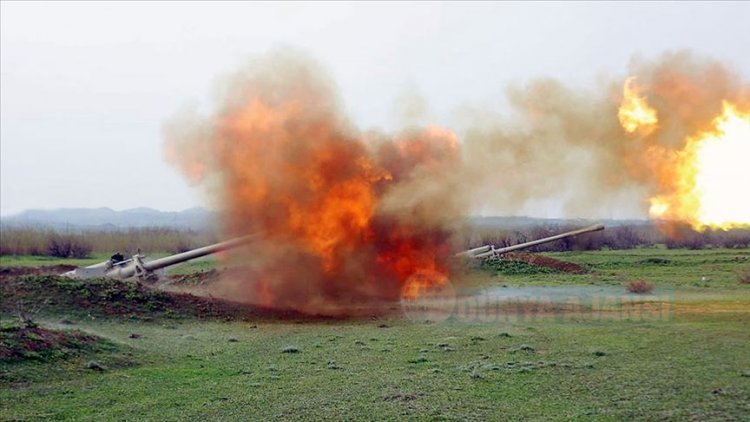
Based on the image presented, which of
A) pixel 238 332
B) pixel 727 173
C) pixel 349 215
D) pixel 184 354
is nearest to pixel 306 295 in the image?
pixel 349 215

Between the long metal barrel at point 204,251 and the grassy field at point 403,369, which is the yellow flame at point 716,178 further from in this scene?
the long metal barrel at point 204,251

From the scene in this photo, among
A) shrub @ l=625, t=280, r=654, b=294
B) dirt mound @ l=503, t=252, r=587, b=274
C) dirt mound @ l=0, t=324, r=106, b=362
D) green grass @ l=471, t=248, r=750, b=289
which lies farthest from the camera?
dirt mound @ l=503, t=252, r=587, b=274

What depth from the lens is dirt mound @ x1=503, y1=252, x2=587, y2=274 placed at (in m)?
37.0

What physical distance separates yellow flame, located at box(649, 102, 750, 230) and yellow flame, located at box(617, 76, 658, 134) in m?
1.51

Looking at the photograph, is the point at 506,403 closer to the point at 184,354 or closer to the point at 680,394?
the point at 680,394

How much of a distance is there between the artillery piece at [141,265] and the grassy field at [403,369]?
430 centimetres

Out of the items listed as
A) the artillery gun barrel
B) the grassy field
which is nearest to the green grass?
the grassy field

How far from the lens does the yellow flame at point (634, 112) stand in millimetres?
21406

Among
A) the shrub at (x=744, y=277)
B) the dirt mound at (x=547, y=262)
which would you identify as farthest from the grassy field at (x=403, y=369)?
the dirt mound at (x=547, y=262)

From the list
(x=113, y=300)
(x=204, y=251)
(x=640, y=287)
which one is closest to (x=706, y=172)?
(x=640, y=287)

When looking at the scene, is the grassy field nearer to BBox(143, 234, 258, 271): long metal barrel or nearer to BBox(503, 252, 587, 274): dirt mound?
BBox(143, 234, 258, 271): long metal barrel

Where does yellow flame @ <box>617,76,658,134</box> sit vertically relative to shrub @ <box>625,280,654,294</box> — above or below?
above

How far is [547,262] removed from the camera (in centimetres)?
3925

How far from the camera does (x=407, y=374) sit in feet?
44.7
